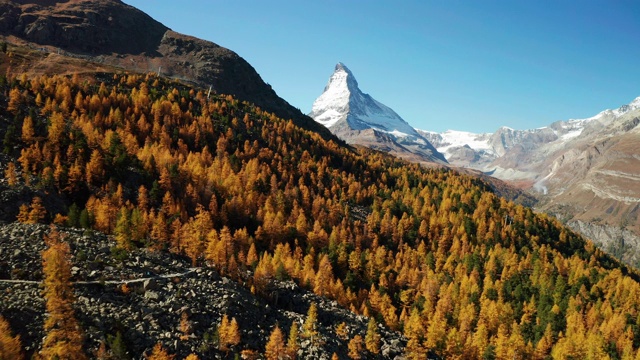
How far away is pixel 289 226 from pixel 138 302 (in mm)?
68713

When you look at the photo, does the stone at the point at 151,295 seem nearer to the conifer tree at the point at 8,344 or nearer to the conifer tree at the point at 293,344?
the conifer tree at the point at 8,344

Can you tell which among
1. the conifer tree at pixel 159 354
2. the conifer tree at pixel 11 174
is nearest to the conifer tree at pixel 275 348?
the conifer tree at pixel 159 354

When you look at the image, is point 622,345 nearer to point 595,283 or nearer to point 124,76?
point 595,283

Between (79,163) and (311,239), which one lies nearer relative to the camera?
(79,163)

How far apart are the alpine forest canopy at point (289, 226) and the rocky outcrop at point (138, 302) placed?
214 inches

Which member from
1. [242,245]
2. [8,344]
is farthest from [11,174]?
[8,344]

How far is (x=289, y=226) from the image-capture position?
384 ft

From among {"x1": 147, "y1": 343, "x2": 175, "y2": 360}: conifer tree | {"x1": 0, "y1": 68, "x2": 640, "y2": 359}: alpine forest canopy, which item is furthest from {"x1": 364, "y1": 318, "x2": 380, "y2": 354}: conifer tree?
{"x1": 147, "y1": 343, "x2": 175, "y2": 360}: conifer tree

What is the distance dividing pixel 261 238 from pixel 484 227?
108085mm

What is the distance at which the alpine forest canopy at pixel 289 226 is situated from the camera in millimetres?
84875

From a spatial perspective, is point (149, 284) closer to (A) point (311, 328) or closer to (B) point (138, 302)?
(B) point (138, 302)

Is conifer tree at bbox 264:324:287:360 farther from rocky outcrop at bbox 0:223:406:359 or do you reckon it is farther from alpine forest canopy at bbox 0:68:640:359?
rocky outcrop at bbox 0:223:406:359

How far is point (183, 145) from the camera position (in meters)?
139

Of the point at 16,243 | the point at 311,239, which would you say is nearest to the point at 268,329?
the point at 16,243
